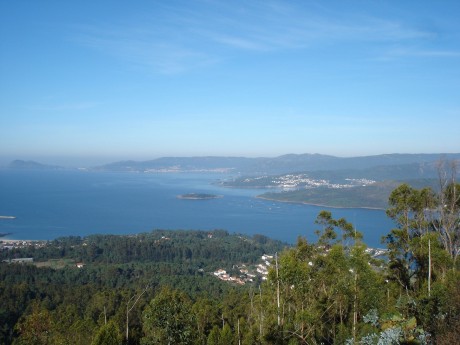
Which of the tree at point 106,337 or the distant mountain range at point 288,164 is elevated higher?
the distant mountain range at point 288,164

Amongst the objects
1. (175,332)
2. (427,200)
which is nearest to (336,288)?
(175,332)

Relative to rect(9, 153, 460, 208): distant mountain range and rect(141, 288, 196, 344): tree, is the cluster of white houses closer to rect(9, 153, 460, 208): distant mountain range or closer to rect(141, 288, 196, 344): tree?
rect(9, 153, 460, 208): distant mountain range

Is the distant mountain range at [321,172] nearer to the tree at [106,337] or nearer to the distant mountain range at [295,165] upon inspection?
the distant mountain range at [295,165]

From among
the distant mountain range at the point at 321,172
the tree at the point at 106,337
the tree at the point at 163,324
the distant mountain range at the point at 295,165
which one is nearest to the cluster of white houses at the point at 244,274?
the distant mountain range at the point at 321,172

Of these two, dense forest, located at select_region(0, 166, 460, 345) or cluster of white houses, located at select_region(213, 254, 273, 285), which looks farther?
cluster of white houses, located at select_region(213, 254, 273, 285)

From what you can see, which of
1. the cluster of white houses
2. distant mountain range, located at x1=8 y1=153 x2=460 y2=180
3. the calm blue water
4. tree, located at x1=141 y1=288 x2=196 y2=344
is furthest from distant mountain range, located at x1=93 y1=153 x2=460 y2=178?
tree, located at x1=141 y1=288 x2=196 y2=344

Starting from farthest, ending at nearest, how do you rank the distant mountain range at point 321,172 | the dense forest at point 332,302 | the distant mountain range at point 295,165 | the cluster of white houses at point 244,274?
the distant mountain range at point 295,165 → the distant mountain range at point 321,172 → the cluster of white houses at point 244,274 → the dense forest at point 332,302

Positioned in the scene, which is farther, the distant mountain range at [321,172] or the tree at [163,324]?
the distant mountain range at [321,172]

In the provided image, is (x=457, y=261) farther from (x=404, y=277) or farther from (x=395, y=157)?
(x=395, y=157)
